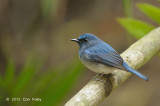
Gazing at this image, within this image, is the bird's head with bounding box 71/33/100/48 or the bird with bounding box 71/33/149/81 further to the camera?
the bird's head with bounding box 71/33/100/48

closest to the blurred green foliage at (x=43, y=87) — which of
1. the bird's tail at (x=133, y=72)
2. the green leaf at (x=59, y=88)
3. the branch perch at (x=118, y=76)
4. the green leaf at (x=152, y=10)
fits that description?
the green leaf at (x=59, y=88)

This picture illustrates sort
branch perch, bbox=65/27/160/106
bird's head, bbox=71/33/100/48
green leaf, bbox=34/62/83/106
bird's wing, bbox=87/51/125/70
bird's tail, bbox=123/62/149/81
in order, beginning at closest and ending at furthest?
branch perch, bbox=65/27/160/106
bird's tail, bbox=123/62/149/81
bird's wing, bbox=87/51/125/70
green leaf, bbox=34/62/83/106
bird's head, bbox=71/33/100/48

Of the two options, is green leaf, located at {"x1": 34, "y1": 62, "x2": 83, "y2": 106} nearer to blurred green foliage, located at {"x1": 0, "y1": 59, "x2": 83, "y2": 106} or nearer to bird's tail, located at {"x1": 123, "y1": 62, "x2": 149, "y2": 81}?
blurred green foliage, located at {"x1": 0, "y1": 59, "x2": 83, "y2": 106}

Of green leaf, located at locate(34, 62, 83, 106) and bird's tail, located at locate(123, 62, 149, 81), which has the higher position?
bird's tail, located at locate(123, 62, 149, 81)

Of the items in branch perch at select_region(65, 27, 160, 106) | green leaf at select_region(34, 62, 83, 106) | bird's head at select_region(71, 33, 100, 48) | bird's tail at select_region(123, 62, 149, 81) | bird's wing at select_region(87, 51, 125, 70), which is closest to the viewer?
branch perch at select_region(65, 27, 160, 106)

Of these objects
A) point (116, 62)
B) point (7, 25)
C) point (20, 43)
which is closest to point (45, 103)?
point (116, 62)

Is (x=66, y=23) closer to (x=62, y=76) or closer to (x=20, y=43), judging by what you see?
(x=20, y=43)

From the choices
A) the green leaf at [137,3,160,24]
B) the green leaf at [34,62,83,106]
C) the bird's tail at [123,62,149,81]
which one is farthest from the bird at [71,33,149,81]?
the green leaf at [137,3,160,24]
